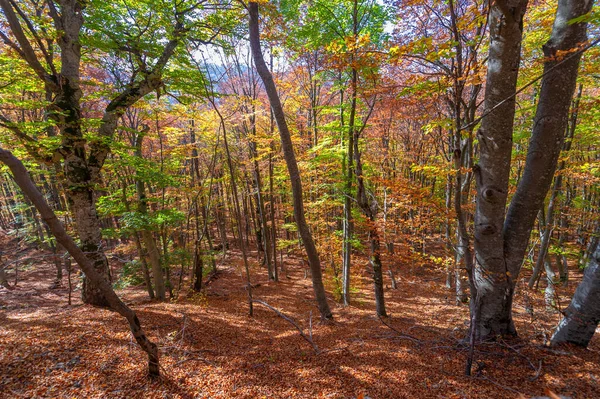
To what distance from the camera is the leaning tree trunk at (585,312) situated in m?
3.28

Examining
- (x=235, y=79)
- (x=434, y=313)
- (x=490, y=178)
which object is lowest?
(x=434, y=313)

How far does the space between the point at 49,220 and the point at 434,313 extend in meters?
10.7

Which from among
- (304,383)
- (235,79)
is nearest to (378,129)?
(235,79)

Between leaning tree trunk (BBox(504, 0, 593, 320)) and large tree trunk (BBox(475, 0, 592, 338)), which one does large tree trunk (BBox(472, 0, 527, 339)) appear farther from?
leaning tree trunk (BBox(504, 0, 593, 320))

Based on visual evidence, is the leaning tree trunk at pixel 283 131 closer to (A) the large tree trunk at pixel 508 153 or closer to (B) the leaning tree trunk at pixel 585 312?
(A) the large tree trunk at pixel 508 153

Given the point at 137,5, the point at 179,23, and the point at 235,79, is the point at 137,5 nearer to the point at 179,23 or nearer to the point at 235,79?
the point at 179,23

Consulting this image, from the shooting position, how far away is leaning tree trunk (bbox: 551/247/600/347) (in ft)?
10.8

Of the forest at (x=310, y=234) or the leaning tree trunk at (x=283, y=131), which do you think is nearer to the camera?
the forest at (x=310, y=234)

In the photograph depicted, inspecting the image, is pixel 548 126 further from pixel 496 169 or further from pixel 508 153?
pixel 496 169

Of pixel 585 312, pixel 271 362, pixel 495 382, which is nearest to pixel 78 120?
pixel 271 362

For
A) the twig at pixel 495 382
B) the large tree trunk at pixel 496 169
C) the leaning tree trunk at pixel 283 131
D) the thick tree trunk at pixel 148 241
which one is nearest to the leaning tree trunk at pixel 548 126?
the large tree trunk at pixel 496 169

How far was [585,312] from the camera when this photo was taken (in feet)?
11.0

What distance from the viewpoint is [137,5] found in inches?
261

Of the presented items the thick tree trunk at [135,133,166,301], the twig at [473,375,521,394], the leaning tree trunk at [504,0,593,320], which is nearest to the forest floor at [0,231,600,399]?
the twig at [473,375,521,394]
